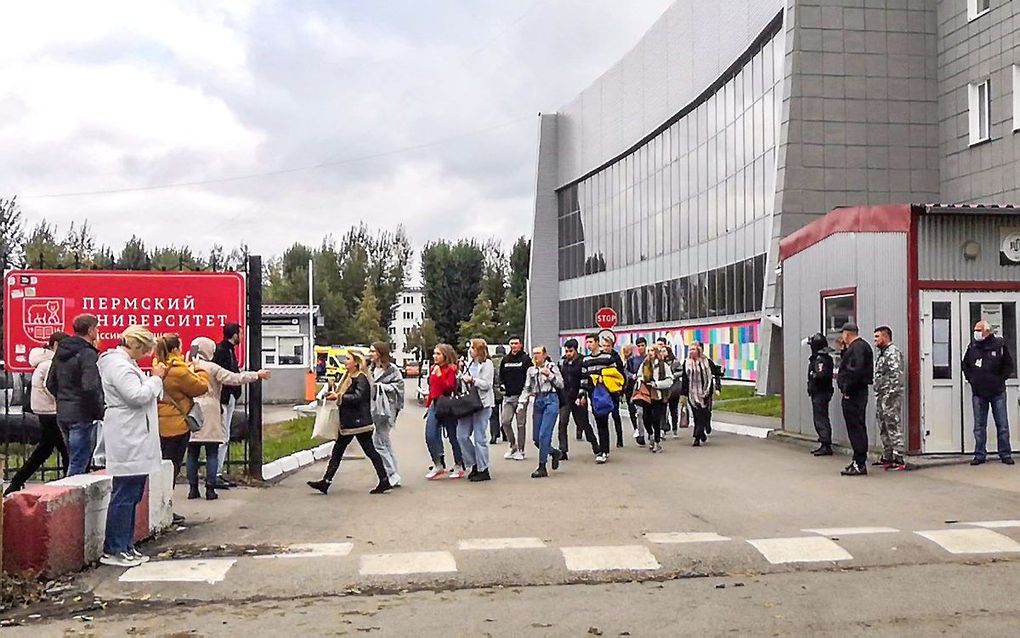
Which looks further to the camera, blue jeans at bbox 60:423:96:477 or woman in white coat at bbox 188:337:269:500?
woman in white coat at bbox 188:337:269:500

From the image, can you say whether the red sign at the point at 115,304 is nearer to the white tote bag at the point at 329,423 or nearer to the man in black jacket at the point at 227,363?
the man in black jacket at the point at 227,363

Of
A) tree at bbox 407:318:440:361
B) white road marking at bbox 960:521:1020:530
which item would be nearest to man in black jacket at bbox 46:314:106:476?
white road marking at bbox 960:521:1020:530

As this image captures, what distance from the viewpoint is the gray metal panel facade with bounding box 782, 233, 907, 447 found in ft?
47.5

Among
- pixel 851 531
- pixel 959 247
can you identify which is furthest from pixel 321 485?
pixel 959 247

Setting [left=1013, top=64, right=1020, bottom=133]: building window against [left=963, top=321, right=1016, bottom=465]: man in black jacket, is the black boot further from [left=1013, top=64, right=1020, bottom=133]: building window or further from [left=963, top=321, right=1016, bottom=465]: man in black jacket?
[left=1013, top=64, right=1020, bottom=133]: building window

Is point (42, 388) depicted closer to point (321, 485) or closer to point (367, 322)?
point (321, 485)

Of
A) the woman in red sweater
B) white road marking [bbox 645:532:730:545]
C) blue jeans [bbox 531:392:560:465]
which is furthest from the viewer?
blue jeans [bbox 531:392:560:465]

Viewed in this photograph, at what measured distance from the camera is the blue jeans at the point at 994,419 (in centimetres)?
1374

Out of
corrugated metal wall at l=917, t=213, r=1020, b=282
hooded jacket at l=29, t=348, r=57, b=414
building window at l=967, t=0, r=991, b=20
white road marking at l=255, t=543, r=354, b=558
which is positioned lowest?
white road marking at l=255, t=543, r=354, b=558

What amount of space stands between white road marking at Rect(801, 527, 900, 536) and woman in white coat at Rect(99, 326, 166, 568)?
208 inches

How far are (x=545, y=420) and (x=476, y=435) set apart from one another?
1.04m

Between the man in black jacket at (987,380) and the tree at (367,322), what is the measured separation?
67221mm

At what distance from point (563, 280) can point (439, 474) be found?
174 ft

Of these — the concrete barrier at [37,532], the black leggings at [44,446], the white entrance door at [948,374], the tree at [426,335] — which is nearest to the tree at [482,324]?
the tree at [426,335]
